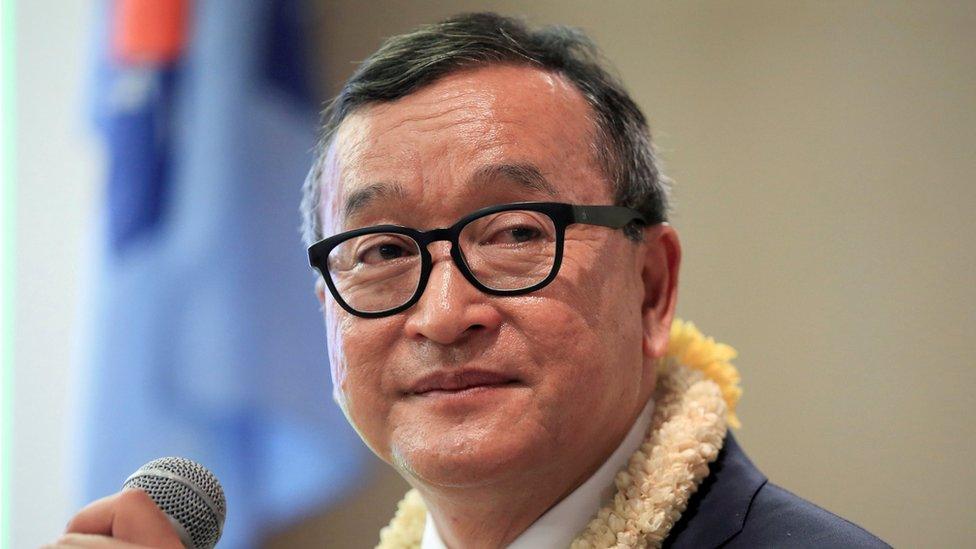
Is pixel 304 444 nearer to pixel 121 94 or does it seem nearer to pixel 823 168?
pixel 121 94

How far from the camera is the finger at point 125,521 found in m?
1.11

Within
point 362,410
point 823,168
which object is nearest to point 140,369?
point 362,410

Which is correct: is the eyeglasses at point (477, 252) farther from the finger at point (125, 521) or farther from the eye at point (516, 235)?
the finger at point (125, 521)

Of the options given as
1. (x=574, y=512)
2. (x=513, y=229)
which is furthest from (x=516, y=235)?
(x=574, y=512)

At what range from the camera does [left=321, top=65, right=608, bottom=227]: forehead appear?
1.56m

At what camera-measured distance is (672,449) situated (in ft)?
5.28

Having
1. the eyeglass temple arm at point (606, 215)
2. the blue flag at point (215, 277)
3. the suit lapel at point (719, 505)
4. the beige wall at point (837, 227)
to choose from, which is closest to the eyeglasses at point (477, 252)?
the eyeglass temple arm at point (606, 215)

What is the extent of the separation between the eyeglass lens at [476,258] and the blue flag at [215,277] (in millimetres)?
1527

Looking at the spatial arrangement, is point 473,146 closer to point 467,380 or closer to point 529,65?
point 529,65

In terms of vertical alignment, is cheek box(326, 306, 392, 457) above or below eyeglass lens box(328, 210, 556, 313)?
below

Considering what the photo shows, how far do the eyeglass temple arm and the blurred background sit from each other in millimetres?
1091

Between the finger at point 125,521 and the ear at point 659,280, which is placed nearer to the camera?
the finger at point 125,521

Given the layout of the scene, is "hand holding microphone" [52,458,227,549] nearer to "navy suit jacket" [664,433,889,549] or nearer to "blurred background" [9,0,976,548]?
"navy suit jacket" [664,433,889,549]

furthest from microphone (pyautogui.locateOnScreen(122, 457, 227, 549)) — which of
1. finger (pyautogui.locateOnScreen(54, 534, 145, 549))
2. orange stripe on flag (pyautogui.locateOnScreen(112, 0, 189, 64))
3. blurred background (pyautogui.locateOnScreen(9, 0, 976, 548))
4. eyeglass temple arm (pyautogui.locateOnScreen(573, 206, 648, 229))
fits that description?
orange stripe on flag (pyautogui.locateOnScreen(112, 0, 189, 64))
